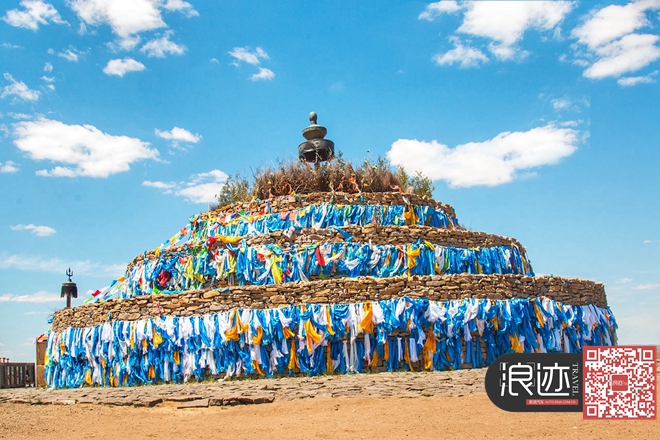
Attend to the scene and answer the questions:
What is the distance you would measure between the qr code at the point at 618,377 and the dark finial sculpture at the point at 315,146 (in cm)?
1352

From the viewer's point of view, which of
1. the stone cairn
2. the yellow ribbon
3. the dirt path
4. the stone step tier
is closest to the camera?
the dirt path

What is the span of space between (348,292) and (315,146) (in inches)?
336

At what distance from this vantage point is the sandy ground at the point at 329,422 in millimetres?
8156

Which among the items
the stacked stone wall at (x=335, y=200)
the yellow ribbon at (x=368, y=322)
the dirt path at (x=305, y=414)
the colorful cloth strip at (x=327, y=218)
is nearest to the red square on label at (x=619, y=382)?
the dirt path at (x=305, y=414)

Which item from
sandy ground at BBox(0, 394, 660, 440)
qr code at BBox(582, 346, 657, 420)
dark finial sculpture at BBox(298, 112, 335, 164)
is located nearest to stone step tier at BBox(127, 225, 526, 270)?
sandy ground at BBox(0, 394, 660, 440)

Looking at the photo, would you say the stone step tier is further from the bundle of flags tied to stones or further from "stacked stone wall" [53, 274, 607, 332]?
"stacked stone wall" [53, 274, 607, 332]

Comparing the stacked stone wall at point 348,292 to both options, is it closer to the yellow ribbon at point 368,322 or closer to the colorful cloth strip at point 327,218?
the yellow ribbon at point 368,322

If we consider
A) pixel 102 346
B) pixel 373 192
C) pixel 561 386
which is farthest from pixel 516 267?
pixel 102 346

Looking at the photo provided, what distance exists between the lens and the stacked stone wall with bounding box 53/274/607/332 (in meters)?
13.0

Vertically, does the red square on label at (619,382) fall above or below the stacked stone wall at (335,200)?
below

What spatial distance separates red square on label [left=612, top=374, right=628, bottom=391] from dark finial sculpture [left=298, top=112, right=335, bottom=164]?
13.6 meters

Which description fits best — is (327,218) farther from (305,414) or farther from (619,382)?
(619,382)

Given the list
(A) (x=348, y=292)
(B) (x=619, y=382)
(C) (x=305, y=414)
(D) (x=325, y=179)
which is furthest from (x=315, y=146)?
(B) (x=619, y=382)

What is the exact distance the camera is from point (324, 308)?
41.8ft
